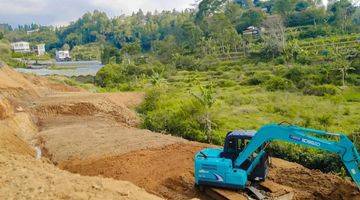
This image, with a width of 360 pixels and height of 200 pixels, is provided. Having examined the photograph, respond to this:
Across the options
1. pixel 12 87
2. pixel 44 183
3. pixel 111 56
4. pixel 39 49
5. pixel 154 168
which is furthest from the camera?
pixel 39 49

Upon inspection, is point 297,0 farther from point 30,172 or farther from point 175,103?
point 30,172

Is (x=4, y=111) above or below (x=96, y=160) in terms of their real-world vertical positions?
above

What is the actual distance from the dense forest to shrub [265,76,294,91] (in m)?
0.11

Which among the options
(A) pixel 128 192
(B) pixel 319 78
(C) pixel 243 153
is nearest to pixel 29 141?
(A) pixel 128 192

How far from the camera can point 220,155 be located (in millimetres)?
13164

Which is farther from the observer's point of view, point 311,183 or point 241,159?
point 311,183

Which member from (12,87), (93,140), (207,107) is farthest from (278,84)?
(93,140)

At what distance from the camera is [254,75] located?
164ft

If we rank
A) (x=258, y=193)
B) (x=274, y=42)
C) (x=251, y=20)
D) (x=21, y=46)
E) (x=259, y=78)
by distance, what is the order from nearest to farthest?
(x=258, y=193) < (x=259, y=78) < (x=274, y=42) < (x=251, y=20) < (x=21, y=46)

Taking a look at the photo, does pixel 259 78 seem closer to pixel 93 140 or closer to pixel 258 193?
pixel 93 140

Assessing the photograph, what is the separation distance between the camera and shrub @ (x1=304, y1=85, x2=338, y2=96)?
3666 cm

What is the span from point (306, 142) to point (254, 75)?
39.2m

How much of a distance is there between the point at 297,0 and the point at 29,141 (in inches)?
3313

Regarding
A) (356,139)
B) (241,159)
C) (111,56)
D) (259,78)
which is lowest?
(356,139)
